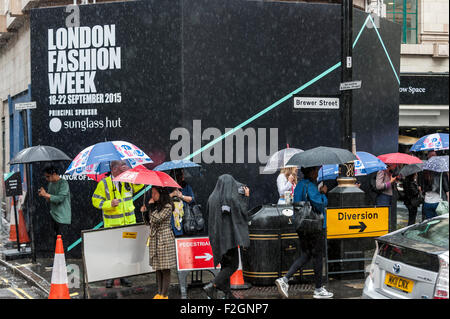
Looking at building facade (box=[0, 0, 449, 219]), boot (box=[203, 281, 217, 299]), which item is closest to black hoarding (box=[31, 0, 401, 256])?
boot (box=[203, 281, 217, 299])

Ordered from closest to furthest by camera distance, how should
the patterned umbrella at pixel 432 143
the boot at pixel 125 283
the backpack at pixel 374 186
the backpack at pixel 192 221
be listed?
the backpack at pixel 192 221 < the boot at pixel 125 283 < the patterned umbrella at pixel 432 143 < the backpack at pixel 374 186

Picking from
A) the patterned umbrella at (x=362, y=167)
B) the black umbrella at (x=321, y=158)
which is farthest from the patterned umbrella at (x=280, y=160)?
the black umbrella at (x=321, y=158)

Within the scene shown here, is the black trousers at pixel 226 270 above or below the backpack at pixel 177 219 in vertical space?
below

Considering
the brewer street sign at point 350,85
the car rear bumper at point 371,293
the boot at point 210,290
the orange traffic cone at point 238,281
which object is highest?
the brewer street sign at point 350,85

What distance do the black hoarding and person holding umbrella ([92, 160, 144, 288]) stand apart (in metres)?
2.32

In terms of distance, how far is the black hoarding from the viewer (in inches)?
481

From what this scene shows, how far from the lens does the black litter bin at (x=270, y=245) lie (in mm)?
9562

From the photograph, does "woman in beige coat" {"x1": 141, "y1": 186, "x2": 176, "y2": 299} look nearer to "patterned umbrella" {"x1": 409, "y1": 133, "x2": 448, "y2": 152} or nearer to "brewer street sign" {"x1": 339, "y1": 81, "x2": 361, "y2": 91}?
"brewer street sign" {"x1": 339, "y1": 81, "x2": 361, "y2": 91}

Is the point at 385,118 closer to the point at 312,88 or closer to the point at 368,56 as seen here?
the point at 368,56

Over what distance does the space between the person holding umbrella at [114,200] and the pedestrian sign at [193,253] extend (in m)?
1.33

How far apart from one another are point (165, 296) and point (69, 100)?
5946 millimetres

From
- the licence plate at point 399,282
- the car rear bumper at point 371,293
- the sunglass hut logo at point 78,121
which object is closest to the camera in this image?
the licence plate at point 399,282

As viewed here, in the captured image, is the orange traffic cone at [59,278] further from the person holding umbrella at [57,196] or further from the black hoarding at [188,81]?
the black hoarding at [188,81]

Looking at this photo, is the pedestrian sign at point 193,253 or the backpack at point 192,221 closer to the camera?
the pedestrian sign at point 193,253
